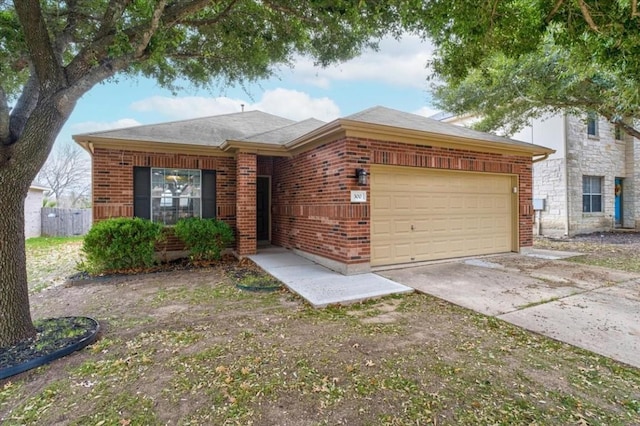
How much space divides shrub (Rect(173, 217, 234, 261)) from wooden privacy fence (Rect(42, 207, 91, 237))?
12.6m

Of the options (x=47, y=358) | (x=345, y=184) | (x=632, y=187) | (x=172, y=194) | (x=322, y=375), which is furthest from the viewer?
(x=632, y=187)

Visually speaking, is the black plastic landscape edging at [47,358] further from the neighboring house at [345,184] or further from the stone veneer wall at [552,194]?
the stone veneer wall at [552,194]

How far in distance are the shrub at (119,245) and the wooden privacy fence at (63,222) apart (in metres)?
12.0

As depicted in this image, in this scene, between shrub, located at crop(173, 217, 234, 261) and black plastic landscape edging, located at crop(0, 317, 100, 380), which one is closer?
black plastic landscape edging, located at crop(0, 317, 100, 380)

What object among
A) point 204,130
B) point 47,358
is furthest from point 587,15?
point 204,130

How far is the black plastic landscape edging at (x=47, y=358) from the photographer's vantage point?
2.99 metres

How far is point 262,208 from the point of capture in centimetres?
1068

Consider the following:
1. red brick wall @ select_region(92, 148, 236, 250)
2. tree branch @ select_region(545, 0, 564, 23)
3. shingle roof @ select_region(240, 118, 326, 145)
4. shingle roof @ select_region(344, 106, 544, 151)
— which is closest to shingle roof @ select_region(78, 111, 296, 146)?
red brick wall @ select_region(92, 148, 236, 250)

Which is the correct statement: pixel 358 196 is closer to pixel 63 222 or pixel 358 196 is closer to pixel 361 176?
pixel 361 176

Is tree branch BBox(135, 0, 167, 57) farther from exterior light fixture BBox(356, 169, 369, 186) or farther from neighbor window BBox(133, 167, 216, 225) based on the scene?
neighbor window BBox(133, 167, 216, 225)

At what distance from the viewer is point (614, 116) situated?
9.95 meters

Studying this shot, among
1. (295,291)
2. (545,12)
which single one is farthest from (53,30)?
(545,12)

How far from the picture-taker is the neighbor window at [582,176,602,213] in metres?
13.7

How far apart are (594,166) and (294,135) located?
517 inches
